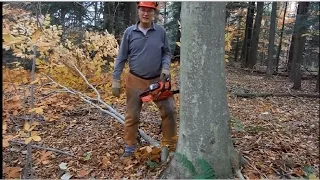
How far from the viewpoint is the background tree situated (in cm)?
274

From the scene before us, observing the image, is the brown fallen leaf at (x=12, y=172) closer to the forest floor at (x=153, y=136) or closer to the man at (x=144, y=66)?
the forest floor at (x=153, y=136)

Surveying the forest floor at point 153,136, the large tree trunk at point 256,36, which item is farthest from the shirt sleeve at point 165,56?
the large tree trunk at point 256,36

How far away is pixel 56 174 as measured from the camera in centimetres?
371

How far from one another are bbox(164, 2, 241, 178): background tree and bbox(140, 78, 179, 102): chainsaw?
0.71 m

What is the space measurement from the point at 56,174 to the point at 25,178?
350 mm

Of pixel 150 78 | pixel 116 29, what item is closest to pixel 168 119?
pixel 150 78

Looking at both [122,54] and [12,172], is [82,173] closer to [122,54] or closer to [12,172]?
[12,172]

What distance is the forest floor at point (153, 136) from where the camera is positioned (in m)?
2.95

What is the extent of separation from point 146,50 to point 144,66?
195mm

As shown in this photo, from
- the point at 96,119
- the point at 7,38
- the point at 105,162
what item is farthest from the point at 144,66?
the point at 96,119

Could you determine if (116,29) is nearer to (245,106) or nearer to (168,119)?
(245,106)

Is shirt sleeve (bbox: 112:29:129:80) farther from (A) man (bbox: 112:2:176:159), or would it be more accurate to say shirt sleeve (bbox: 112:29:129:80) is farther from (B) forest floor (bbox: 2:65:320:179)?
(B) forest floor (bbox: 2:65:320:179)

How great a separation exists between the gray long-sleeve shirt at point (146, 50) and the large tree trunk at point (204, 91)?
845 millimetres

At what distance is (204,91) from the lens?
2.83 meters
